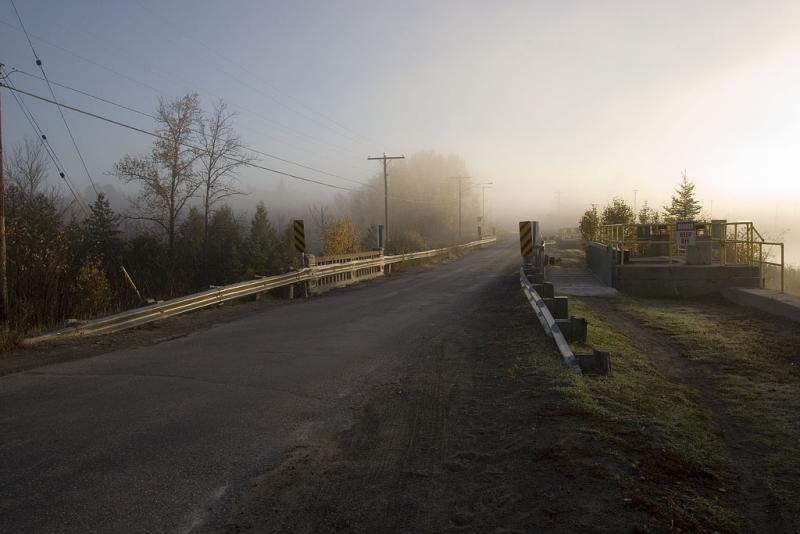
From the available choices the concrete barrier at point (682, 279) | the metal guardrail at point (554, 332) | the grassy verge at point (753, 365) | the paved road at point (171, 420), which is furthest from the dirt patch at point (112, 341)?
the concrete barrier at point (682, 279)

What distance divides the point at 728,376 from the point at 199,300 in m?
11.4

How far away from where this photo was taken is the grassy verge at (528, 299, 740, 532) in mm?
3834

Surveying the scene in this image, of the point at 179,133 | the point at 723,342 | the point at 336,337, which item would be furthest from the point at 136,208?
the point at 723,342

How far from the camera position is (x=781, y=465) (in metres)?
4.86

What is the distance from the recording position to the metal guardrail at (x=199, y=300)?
10648mm

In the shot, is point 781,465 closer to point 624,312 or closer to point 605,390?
point 605,390

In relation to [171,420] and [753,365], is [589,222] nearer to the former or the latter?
[753,365]

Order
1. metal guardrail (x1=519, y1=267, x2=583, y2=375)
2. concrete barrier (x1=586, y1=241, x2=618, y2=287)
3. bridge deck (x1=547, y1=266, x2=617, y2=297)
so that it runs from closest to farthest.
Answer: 1. metal guardrail (x1=519, y1=267, x2=583, y2=375)
2. bridge deck (x1=547, y1=266, x2=617, y2=297)
3. concrete barrier (x1=586, y1=241, x2=618, y2=287)

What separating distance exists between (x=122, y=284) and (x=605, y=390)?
2150 cm

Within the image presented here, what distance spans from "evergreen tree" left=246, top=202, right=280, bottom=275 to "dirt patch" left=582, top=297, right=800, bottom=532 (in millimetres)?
27337

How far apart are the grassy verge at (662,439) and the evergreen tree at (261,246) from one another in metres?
32.6

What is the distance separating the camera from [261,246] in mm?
47250

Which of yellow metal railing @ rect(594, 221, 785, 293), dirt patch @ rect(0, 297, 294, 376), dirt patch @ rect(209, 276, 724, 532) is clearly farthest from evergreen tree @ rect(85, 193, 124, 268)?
dirt patch @ rect(209, 276, 724, 532)

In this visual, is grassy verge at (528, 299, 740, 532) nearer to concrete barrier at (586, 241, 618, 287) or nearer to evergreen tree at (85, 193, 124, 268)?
concrete barrier at (586, 241, 618, 287)
